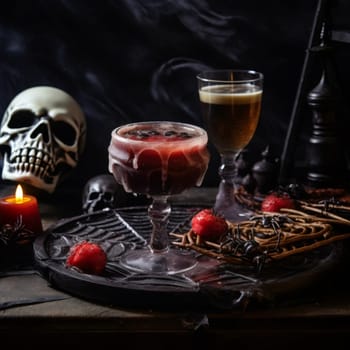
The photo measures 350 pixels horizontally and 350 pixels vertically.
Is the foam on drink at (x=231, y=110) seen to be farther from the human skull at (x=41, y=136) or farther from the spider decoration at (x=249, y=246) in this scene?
the human skull at (x=41, y=136)

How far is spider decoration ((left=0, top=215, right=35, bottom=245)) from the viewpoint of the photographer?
1.20 metres

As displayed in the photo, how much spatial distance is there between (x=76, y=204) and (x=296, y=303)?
0.66 metres

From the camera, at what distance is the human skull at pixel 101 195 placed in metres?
1.43

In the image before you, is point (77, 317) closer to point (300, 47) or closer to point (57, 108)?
point (57, 108)

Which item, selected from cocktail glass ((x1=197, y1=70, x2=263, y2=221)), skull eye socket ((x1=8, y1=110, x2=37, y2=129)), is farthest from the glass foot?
skull eye socket ((x1=8, y1=110, x2=37, y2=129))

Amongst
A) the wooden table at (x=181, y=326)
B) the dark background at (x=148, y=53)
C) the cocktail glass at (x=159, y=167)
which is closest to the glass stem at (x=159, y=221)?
the cocktail glass at (x=159, y=167)

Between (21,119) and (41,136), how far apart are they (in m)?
0.09

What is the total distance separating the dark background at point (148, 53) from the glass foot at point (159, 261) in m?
0.54

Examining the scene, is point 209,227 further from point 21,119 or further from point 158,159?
point 21,119

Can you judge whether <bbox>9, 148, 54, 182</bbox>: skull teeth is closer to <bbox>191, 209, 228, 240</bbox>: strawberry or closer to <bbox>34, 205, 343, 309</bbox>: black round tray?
<bbox>34, 205, 343, 309</bbox>: black round tray

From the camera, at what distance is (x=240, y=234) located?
3.78 feet

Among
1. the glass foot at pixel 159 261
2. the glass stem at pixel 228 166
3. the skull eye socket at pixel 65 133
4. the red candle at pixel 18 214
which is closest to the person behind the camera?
the glass foot at pixel 159 261

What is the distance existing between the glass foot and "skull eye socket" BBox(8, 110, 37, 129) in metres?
0.47

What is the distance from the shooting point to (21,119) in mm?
1560
